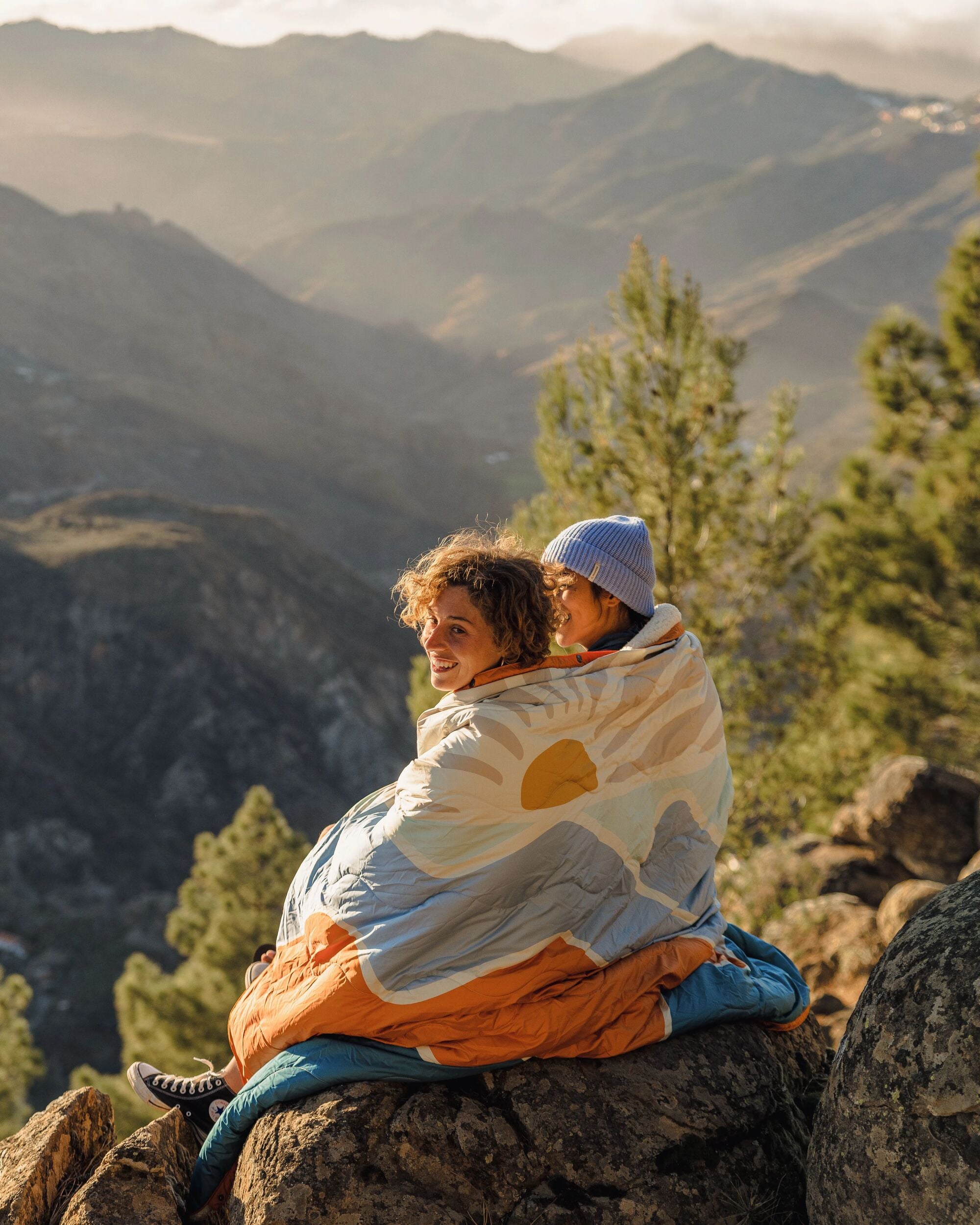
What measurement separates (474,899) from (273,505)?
2367 inches

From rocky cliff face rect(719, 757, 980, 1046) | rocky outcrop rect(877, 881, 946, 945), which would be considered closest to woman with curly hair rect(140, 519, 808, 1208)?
rocky outcrop rect(877, 881, 946, 945)

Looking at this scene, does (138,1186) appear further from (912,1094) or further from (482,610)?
(912,1094)

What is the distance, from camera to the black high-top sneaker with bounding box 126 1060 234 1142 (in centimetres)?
283

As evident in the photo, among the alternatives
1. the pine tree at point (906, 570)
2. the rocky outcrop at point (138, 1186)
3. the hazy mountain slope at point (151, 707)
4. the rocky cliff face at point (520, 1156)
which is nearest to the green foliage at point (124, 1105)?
the pine tree at point (906, 570)

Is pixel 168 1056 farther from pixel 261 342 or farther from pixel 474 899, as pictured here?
pixel 261 342

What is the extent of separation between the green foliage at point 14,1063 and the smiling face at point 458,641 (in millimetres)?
9326

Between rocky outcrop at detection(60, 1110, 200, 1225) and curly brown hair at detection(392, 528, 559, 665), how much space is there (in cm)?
151

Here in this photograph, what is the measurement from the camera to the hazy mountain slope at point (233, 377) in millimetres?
63594

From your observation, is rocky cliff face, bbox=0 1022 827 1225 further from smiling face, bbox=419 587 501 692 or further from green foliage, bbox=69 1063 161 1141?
green foliage, bbox=69 1063 161 1141

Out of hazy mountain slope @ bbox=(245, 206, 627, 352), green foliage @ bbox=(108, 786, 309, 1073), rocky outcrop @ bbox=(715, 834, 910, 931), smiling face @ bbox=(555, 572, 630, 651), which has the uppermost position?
hazy mountain slope @ bbox=(245, 206, 627, 352)

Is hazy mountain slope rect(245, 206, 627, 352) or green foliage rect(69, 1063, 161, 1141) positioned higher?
hazy mountain slope rect(245, 206, 627, 352)

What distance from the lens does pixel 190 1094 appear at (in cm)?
283

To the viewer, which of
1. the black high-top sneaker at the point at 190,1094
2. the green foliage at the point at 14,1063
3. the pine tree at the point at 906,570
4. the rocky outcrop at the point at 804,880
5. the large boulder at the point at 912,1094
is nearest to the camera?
the large boulder at the point at 912,1094

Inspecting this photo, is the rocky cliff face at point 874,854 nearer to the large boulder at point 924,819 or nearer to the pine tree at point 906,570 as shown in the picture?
the large boulder at point 924,819
